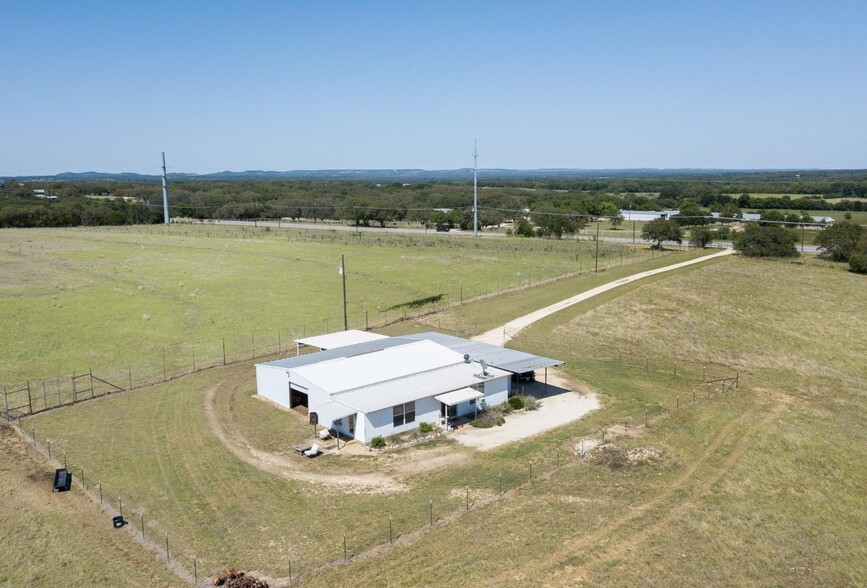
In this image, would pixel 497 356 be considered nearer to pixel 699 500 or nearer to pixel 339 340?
pixel 339 340

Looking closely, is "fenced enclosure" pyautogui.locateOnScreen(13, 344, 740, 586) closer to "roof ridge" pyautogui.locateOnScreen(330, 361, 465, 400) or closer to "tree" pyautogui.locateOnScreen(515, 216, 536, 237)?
"roof ridge" pyautogui.locateOnScreen(330, 361, 465, 400)

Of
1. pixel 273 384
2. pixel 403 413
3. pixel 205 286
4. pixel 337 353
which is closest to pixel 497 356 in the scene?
pixel 403 413

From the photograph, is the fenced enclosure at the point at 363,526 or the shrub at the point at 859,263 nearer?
the fenced enclosure at the point at 363,526

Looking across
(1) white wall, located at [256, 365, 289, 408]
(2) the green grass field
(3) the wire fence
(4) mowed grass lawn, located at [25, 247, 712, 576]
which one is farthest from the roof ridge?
(3) the wire fence

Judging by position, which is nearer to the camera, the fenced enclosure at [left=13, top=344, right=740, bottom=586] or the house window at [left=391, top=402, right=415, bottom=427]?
→ the fenced enclosure at [left=13, top=344, right=740, bottom=586]

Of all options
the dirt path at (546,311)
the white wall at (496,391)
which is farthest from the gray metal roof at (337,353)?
the dirt path at (546,311)

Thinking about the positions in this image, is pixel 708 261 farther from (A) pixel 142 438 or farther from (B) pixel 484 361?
(A) pixel 142 438

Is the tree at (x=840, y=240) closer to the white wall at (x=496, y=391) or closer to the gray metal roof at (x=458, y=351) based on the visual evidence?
the gray metal roof at (x=458, y=351)
